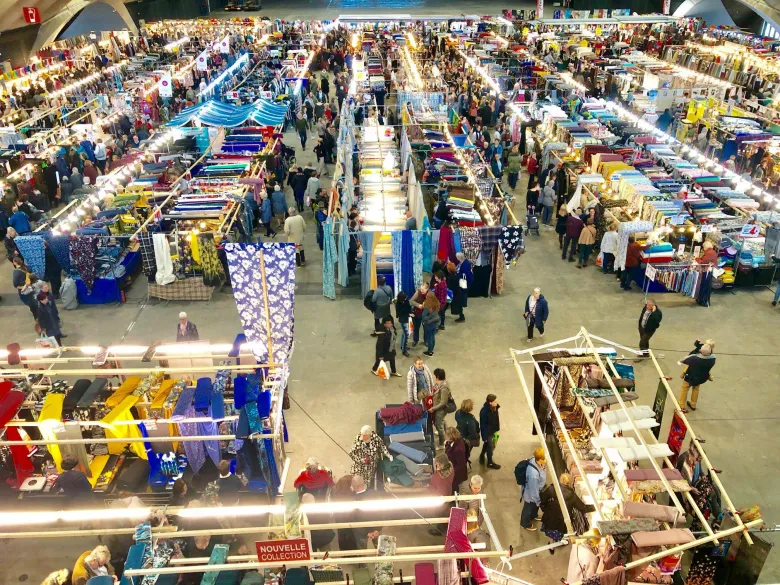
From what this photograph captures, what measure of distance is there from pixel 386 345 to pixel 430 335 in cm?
97

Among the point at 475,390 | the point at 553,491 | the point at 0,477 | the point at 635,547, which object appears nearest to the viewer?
A: the point at 635,547

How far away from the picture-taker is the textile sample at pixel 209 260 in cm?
1231

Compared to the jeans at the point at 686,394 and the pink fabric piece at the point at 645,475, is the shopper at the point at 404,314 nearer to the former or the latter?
the jeans at the point at 686,394

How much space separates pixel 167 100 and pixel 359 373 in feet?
67.2

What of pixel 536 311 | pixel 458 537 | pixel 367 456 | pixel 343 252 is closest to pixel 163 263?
pixel 343 252

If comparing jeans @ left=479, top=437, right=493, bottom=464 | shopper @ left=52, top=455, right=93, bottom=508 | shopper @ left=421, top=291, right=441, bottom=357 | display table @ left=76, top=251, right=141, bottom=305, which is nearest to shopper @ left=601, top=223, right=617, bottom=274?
shopper @ left=421, top=291, right=441, bottom=357

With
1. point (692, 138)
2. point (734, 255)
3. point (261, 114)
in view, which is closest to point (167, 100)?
point (261, 114)

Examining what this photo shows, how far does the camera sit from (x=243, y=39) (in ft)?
124

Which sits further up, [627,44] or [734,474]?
[627,44]

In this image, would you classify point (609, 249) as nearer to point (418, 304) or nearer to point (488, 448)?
point (418, 304)

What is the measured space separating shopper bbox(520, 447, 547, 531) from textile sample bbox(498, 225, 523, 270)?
18.8 ft

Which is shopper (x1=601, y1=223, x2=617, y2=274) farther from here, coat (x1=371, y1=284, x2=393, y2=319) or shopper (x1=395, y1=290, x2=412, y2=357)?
coat (x1=371, y1=284, x2=393, y2=319)

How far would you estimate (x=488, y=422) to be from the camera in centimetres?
791

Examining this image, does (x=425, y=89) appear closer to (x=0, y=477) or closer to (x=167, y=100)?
(x=167, y=100)
